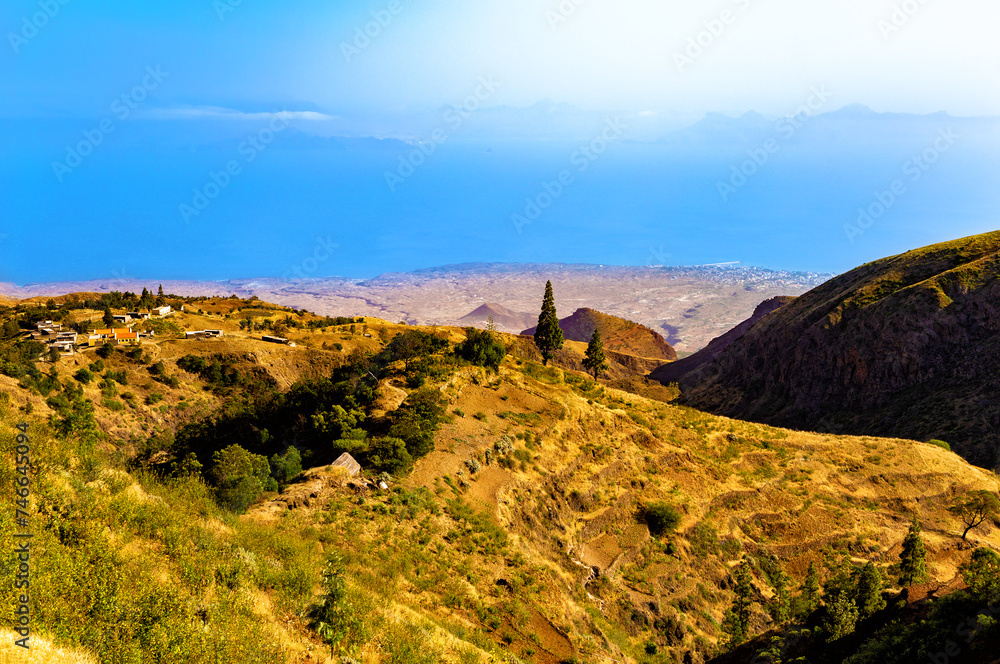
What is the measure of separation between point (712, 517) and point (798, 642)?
29.5 ft

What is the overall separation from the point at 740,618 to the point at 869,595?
4.89 meters

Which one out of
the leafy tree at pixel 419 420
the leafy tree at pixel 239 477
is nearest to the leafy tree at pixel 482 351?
the leafy tree at pixel 419 420

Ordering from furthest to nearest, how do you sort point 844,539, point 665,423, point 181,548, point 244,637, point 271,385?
point 271,385 → point 665,423 → point 844,539 → point 181,548 → point 244,637

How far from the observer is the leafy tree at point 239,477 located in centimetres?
1689

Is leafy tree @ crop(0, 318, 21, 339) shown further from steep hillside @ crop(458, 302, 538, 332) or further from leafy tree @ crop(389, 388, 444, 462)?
steep hillside @ crop(458, 302, 538, 332)

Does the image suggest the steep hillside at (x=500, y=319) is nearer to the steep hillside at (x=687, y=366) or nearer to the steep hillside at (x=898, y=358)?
the steep hillside at (x=687, y=366)

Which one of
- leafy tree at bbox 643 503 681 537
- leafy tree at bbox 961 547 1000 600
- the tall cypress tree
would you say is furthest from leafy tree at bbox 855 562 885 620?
the tall cypress tree

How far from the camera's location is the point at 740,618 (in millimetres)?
21672

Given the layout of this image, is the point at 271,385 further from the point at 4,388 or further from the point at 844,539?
the point at 844,539

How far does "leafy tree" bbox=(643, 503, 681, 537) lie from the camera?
2541 cm

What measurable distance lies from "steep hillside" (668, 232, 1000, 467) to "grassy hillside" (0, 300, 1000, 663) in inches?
642

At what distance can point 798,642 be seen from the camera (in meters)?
18.5

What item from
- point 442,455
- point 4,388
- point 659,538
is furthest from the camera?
point 4,388

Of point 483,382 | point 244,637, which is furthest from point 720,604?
point 244,637
